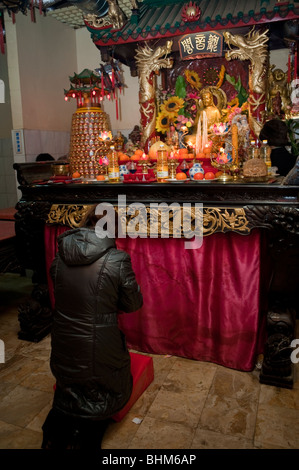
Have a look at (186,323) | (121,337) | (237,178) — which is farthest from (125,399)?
(237,178)

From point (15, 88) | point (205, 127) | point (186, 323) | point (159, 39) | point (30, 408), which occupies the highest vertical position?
point (159, 39)

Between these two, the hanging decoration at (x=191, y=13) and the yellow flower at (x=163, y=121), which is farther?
the yellow flower at (x=163, y=121)

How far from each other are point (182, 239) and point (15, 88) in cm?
388

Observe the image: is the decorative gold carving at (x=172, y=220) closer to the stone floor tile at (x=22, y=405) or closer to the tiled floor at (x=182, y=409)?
the tiled floor at (x=182, y=409)

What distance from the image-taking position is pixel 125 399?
5.87ft

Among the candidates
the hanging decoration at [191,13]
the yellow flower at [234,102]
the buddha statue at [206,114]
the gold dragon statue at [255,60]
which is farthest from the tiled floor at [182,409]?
the hanging decoration at [191,13]

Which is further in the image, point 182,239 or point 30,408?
point 182,239

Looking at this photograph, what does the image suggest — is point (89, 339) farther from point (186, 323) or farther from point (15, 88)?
point (15, 88)

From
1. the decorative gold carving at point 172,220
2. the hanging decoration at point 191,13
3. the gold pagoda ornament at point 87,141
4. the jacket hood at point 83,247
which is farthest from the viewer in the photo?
the hanging decoration at point 191,13

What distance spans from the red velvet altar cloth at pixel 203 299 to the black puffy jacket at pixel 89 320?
87cm

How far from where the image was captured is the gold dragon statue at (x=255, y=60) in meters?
3.79

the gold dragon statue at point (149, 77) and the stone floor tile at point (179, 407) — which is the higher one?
the gold dragon statue at point (149, 77)

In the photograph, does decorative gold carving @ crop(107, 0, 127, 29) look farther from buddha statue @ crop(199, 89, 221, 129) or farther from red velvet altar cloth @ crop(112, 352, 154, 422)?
red velvet altar cloth @ crop(112, 352, 154, 422)

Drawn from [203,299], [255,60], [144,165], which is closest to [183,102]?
[255,60]
